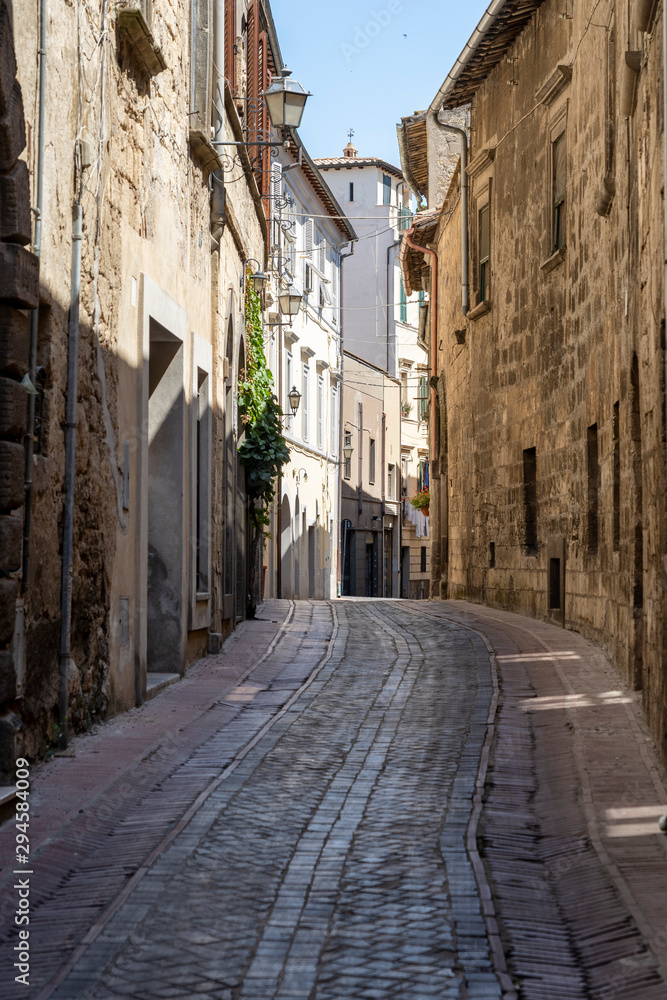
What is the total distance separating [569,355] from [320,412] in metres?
20.3

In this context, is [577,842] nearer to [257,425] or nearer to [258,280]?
Answer: [257,425]

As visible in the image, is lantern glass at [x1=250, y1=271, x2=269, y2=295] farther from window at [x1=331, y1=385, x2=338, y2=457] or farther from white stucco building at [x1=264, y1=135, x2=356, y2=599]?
window at [x1=331, y1=385, x2=338, y2=457]

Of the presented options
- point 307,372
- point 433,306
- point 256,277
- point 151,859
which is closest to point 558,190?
point 256,277

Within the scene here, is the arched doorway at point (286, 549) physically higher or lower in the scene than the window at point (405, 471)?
lower

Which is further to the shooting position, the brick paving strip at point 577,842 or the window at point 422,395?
the window at point 422,395

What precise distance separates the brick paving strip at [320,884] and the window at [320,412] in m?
25.6

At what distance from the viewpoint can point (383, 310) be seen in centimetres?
4794

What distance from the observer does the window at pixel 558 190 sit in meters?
15.1

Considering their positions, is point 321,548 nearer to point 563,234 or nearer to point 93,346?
point 563,234

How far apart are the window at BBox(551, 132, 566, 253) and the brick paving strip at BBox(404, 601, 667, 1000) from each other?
22.8 feet

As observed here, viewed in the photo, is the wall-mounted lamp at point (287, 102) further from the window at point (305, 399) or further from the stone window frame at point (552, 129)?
the window at point (305, 399)

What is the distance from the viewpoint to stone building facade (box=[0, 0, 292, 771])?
6.83 m

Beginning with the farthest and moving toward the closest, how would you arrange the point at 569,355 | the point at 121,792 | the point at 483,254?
the point at 483,254
the point at 569,355
the point at 121,792

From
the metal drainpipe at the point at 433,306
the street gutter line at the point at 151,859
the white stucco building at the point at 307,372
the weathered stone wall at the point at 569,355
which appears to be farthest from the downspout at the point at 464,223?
the street gutter line at the point at 151,859
